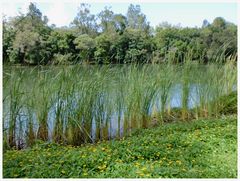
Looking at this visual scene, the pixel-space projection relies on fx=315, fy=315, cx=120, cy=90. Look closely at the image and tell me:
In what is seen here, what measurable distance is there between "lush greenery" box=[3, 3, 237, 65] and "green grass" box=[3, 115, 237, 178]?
93 cm

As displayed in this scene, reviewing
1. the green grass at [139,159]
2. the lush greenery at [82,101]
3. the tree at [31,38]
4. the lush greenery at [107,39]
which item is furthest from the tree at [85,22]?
the green grass at [139,159]

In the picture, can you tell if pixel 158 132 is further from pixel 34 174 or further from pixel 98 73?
pixel 34 174

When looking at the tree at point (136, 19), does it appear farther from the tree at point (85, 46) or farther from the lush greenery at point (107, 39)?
the tree at point (85, 46)

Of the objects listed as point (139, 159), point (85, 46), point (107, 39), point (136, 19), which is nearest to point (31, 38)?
point (85, 46)

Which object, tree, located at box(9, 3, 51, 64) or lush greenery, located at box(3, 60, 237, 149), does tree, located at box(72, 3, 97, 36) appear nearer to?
tree, located at box(9, 3, 51, 64)

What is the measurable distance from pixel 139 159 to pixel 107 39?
4.92 ft

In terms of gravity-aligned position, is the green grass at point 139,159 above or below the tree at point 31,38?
below

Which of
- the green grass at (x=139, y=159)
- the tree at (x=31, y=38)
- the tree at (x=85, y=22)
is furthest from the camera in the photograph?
the tree at (x=85, y=22)

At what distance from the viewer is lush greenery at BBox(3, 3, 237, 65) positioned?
299 cm

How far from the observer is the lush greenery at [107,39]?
299cm

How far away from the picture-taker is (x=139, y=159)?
7.79ft

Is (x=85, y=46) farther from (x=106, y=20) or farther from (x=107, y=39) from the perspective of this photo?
(x=106, y=20)

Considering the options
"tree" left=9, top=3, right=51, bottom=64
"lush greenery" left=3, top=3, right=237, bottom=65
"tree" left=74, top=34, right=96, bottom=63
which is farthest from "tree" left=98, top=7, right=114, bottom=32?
"tree" left=9, top=3, right=51, bottom=64

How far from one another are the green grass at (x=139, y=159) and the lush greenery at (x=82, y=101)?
0.23 metres
